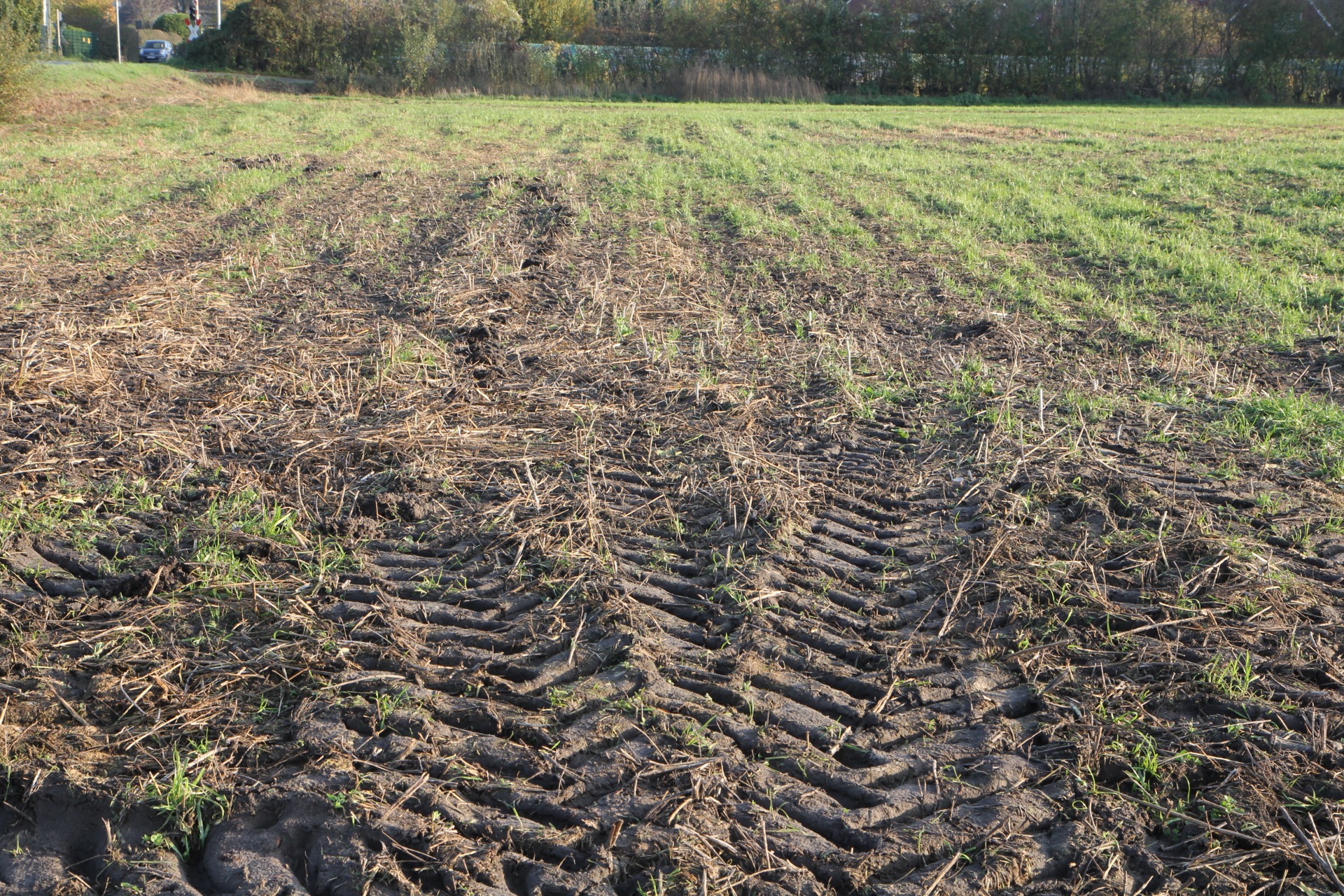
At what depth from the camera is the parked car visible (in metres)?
41.2

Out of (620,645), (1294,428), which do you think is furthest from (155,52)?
(1294,428)

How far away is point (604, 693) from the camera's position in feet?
10.7

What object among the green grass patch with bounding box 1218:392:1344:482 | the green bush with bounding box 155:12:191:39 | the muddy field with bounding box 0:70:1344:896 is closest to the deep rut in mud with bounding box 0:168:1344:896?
the muddy field with bounding box 0:70:1344:896

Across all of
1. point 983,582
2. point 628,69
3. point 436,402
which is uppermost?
point 628,69

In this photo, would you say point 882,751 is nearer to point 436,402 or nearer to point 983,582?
point 983,582

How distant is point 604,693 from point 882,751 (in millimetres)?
963

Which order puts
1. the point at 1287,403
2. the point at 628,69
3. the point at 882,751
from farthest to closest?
the point at 628,69 < the point at 1287,403 < the point at 882,751

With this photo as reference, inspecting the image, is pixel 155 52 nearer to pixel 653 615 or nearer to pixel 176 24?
pixel 176 24

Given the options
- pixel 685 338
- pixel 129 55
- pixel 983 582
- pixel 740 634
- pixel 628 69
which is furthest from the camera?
pixel 129 55

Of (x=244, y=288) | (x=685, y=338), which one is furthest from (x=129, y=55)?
(x=685, y=338)

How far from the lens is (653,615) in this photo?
3.71 m

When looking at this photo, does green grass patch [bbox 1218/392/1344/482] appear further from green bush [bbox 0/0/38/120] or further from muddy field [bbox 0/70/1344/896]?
green bush [bbox 0/0/38/120]

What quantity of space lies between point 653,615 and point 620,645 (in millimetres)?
268

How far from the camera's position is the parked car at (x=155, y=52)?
41156 millimetres
